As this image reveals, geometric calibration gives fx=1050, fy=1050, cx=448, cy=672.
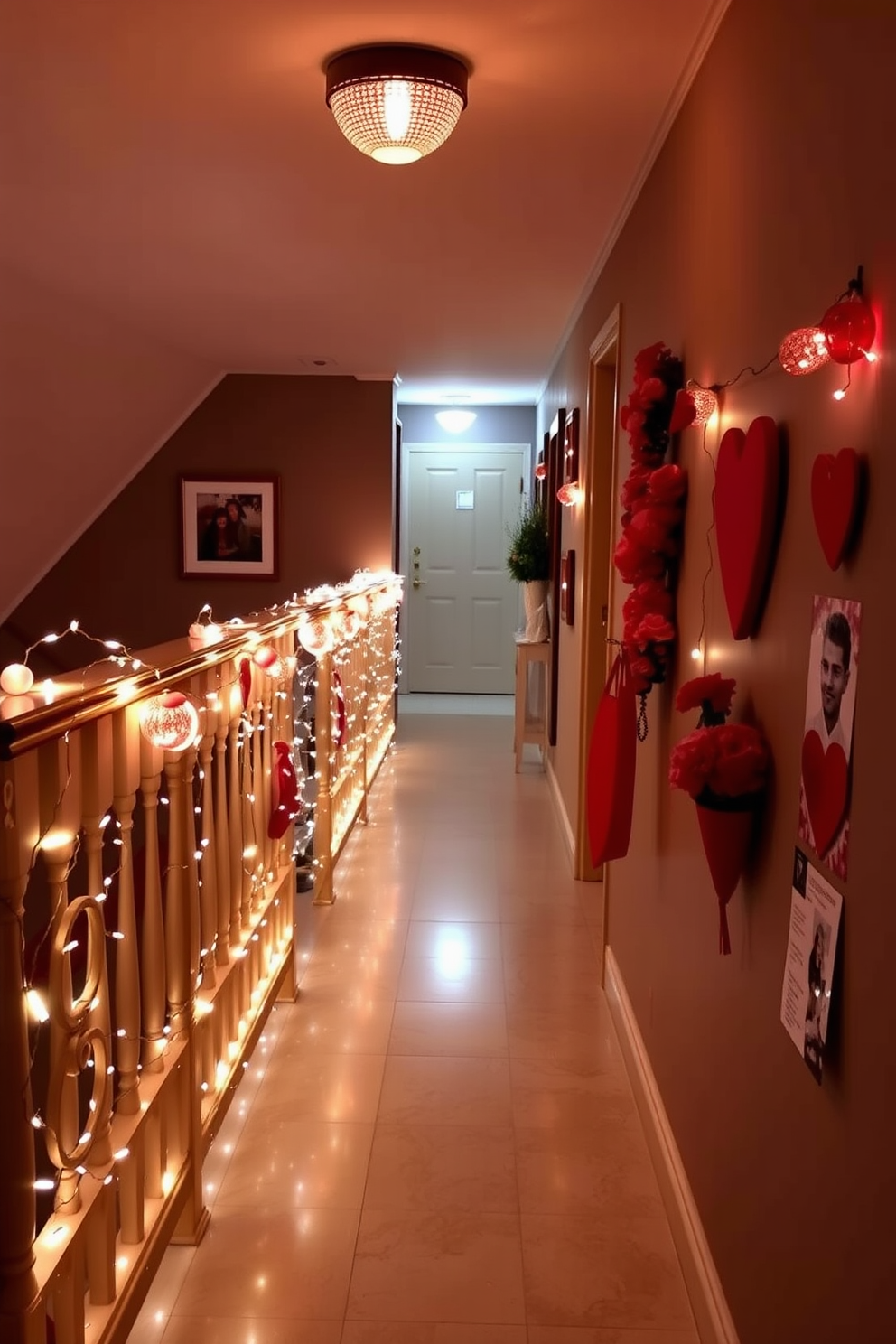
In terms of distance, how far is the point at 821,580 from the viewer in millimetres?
1324

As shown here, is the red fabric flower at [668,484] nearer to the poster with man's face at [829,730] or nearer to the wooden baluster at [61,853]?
the poster with man's face at [829,730]

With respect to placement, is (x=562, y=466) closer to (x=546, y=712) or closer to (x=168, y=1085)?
(x=546, y=712)

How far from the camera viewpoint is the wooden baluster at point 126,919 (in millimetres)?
1609

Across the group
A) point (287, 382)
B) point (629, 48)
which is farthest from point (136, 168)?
point (287, 382)

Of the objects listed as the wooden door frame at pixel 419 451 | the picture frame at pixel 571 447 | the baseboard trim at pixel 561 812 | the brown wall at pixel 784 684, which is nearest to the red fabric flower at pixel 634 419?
the brown wall at pixel 784 684

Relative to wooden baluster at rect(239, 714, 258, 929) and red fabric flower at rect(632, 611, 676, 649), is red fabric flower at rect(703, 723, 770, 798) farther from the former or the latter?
wooden baluster at rect(239, 714, 258, 929)

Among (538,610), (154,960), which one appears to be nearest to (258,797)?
(154,960)

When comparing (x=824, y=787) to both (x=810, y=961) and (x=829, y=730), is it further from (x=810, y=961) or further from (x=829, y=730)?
(x=810, y=961)

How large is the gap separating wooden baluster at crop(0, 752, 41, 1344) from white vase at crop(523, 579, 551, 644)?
5.01 metres

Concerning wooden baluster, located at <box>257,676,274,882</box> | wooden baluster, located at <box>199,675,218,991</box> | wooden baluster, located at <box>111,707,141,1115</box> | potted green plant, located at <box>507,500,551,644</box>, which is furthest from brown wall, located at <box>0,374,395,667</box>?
wooden baluster, located at <box>111,707,141,1115</box>

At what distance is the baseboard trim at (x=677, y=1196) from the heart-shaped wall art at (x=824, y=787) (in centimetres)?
91

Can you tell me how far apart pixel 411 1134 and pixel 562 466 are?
371 cm

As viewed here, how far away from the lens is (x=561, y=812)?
16.4 ft

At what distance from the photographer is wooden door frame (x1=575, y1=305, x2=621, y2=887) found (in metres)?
4.02
